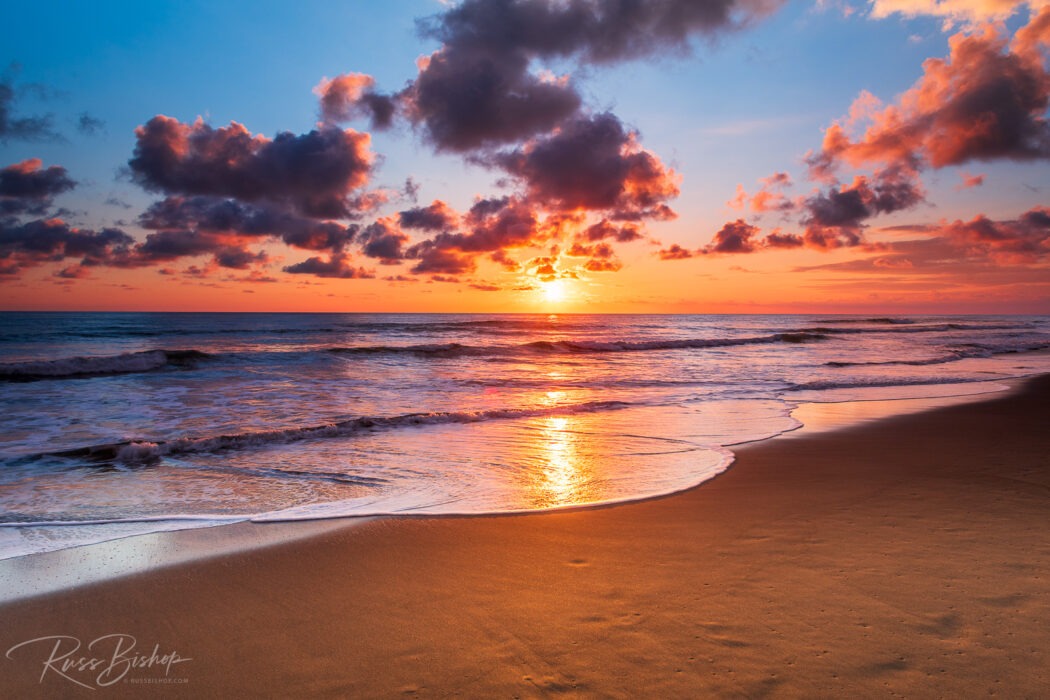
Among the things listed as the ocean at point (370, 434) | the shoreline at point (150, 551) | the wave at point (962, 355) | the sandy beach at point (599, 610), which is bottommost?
the wave at point (962, 355)

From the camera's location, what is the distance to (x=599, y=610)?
10.7 feet

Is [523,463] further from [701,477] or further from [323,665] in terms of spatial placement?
[323,665]

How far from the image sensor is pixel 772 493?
19.1 ft

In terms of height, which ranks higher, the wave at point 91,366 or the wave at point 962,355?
the wave at point 91,366

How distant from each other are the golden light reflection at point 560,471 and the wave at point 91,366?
20.4 m

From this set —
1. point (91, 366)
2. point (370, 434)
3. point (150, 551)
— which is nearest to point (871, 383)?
point (370, 434)

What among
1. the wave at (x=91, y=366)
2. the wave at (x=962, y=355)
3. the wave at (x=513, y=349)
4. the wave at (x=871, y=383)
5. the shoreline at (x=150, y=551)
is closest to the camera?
the shoreline at (x=150, y=551)

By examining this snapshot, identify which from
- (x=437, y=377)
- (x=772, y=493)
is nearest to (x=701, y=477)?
(x=772, y=493)

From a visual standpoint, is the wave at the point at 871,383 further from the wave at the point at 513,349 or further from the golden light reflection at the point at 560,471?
the wave at the point at 513,349

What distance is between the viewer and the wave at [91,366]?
21.2 meters

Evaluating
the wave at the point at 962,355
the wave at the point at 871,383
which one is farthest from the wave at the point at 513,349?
the wave at the point at 871,383

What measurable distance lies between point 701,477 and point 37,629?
577cm

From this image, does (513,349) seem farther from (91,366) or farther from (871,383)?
(871,383)

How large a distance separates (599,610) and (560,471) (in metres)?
3.71
